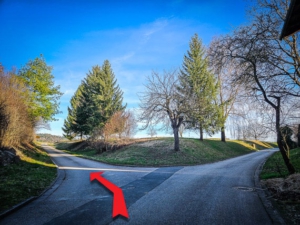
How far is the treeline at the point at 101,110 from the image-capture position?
89.9ft

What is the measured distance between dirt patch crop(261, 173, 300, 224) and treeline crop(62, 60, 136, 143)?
73.8ft

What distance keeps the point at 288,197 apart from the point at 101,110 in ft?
95.2

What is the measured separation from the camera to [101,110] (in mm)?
31016

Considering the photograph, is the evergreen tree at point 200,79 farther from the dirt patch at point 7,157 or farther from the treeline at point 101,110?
the dirt patch at point 7,157

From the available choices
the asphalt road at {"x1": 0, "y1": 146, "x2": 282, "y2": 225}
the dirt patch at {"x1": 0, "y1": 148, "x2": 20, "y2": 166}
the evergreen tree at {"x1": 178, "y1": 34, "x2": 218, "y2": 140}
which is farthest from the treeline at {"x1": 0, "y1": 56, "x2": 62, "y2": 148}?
the evergreen tree at {"x1": 178, "y1": 34, "x2": 218, "y2": 140}

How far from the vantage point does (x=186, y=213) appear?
14.0ft

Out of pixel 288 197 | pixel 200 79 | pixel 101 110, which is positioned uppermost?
pixel 200 79

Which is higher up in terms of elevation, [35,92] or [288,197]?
[35,92]

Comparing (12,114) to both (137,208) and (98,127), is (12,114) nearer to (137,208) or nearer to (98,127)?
(137,208)

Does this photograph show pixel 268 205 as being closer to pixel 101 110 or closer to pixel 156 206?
pixel 156 206

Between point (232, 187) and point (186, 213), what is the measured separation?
131 inches

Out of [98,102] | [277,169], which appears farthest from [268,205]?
[98,102]

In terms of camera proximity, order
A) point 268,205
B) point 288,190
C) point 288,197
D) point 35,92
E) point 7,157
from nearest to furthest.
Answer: point 268,205 < point 288,197 < point 288,190 < point 7,157 < point 35,92

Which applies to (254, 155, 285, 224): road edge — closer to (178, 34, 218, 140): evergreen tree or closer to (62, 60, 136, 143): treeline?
(178, 34, 218, 140): evergreen tree
